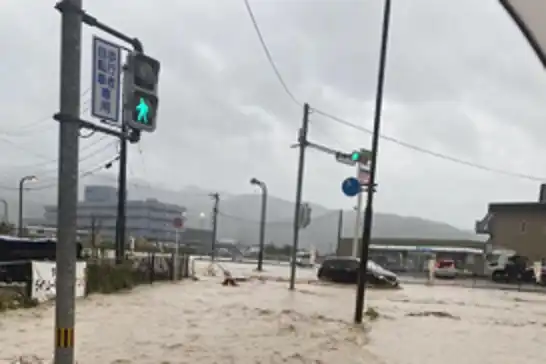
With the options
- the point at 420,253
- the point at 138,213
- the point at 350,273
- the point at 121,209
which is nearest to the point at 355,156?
the point at 350,273

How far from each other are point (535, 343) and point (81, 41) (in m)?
13.9

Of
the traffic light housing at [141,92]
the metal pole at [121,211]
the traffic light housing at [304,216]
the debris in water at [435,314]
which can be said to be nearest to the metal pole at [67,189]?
the traffic light housing at [141,92]

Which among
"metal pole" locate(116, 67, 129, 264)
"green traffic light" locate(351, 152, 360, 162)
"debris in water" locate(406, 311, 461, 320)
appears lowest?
"debris in water" locate(406, 311, 461, 320)

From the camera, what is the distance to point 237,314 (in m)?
16.8

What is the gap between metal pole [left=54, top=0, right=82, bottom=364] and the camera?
14.0 ft

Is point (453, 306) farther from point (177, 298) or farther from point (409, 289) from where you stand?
point (177, 298)

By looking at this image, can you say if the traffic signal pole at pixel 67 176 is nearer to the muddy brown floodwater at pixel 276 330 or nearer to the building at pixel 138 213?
the muddy brown floodwater at pixel 276 330

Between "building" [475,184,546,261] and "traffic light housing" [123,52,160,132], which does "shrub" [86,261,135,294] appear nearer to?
"traffic light housing" [123,52,160,132]

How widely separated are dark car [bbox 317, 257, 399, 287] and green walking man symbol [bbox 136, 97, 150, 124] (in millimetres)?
23552

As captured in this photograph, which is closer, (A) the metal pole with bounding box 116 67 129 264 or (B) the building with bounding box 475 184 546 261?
(A) the metal pole with bounding box 116 67 129 264

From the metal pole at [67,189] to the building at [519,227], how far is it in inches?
1745

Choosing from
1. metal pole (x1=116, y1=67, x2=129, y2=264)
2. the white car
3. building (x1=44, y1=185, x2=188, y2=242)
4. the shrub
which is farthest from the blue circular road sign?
building (x1=44, y1=185, x2=188, y2=242)

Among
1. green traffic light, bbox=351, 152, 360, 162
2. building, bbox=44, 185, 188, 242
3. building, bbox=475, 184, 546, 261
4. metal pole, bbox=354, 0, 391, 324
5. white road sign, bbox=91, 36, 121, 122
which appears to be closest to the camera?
white road sign, bbox=91, 36, 121, 122

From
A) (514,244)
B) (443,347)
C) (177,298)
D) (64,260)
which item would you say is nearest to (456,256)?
(514,244)
